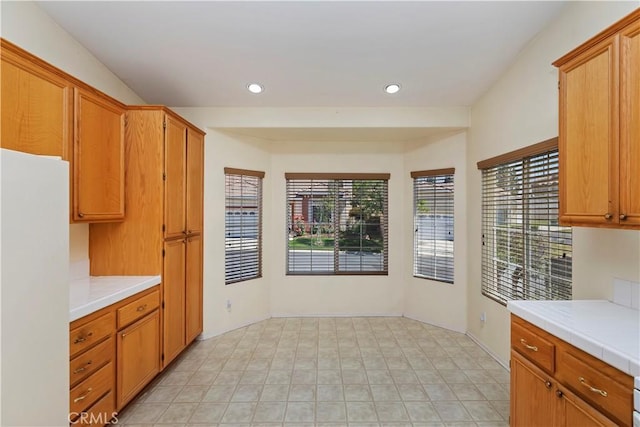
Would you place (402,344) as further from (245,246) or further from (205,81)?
(205,81)

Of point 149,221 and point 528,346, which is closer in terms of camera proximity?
point 528,346

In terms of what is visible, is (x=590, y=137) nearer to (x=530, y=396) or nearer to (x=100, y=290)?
(x=530, y=396)

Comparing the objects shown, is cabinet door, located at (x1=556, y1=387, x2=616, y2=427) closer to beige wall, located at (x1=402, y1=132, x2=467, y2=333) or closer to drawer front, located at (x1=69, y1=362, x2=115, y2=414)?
beige wall, located at (x1=402, y1=132, x2=467, y2=333)

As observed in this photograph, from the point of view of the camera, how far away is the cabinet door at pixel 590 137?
4.83 ft

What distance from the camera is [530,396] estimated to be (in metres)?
1.61

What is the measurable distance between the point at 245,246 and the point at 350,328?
5.81ft

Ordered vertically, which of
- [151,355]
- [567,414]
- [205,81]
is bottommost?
[151,355]

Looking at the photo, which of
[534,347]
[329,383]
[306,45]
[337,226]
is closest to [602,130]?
[534,347]

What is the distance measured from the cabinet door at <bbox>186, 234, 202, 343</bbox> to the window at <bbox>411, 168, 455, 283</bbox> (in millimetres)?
2856

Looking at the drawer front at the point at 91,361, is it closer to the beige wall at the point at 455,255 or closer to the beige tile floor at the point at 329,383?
the beige tile floor at the point at 329,383

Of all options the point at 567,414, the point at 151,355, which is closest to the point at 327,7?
the point at 567,414

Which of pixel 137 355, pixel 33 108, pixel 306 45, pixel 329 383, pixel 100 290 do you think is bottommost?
pixel 329 383

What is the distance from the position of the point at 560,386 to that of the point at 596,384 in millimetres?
215

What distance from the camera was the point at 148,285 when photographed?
2.38 m
